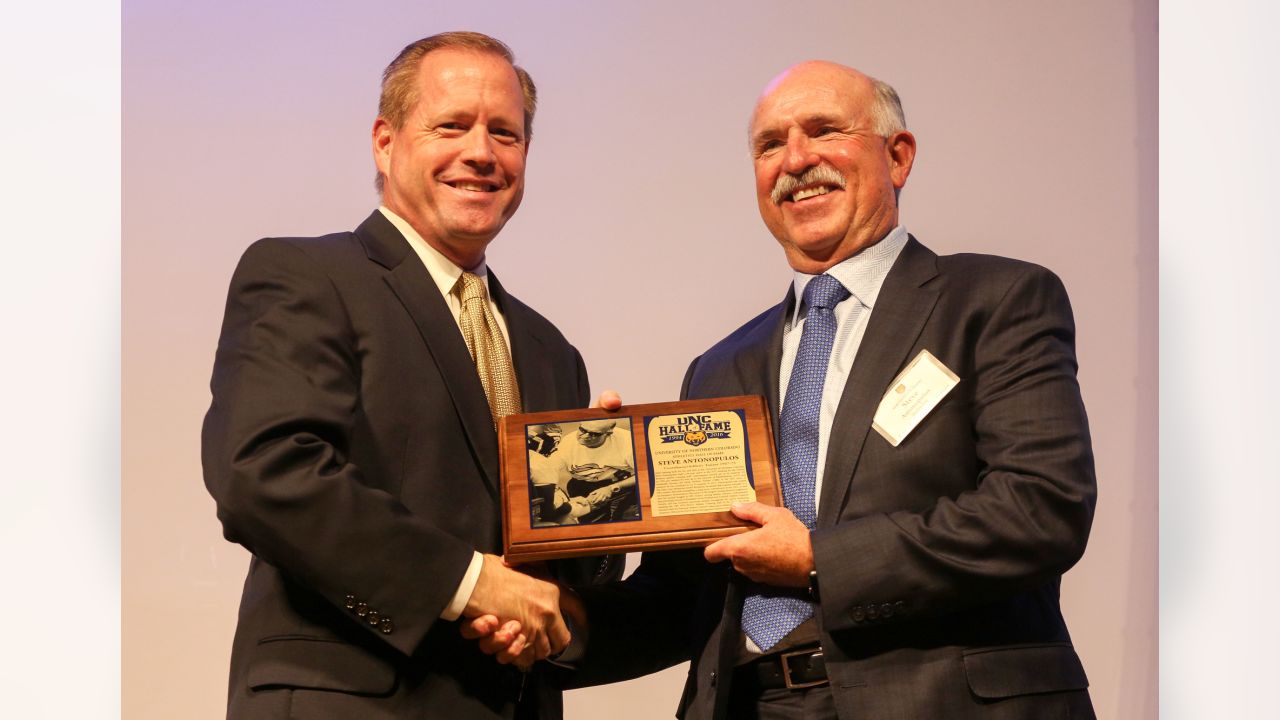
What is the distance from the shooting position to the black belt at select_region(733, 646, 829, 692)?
2.28m

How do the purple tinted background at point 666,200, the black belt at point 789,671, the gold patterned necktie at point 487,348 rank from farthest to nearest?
1. the purple tinted background at point 666,200
2. the gold patterned necktie at point 487,348
3. the black belt at point 789,671

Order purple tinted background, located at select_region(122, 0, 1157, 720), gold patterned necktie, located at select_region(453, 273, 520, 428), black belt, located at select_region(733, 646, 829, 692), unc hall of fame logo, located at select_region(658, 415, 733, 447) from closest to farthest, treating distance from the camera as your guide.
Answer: black belt, located at select_region(733, 646, 829, 692) → unc hall of fame logo, located at select_region(658, 415, 733, 447) → gold patterned necktie, located at select_region(453, 273, 520, 428) → purple tinted background, located at select_region(122, 0, 1157, 720)

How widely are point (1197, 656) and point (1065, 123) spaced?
181 centimetres

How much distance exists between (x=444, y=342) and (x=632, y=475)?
48cm

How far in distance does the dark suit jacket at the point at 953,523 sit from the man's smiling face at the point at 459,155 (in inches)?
31.5

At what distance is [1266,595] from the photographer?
3.36 metres

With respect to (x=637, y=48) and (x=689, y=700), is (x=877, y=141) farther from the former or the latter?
(x=637, y=48)

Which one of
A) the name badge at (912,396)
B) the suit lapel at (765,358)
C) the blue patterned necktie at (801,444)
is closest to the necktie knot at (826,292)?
the blue patterned necktie at (801,444)

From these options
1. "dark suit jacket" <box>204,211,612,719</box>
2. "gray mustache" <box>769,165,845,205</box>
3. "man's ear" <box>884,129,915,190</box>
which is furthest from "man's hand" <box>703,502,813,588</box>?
"man's ear" <box>884,129,915,190</box>

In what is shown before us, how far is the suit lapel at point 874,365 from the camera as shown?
2305mm

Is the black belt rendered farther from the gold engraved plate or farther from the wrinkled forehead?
the wrinkled forehead

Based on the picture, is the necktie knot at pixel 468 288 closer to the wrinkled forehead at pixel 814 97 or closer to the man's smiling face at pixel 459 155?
the man's smiling face at pixel 459 155

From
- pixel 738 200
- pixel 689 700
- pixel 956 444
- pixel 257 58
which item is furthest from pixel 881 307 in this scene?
pixel 257 58

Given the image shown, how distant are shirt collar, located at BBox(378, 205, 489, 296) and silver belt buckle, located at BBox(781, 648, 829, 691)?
1.07 metres
